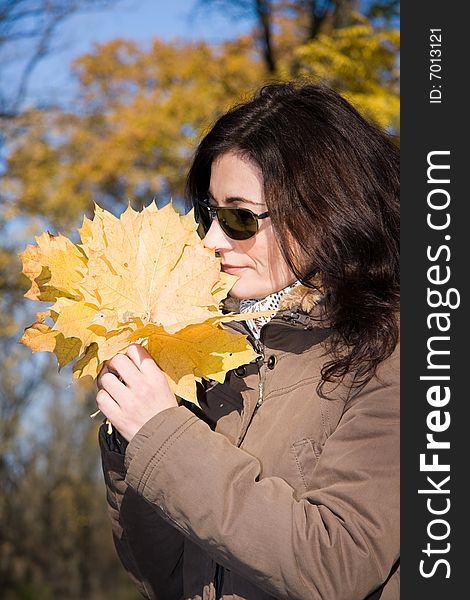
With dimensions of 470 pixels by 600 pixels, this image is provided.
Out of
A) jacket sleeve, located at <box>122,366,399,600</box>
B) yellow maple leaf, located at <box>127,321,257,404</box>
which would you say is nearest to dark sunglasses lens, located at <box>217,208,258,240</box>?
yellow maple leaf, located at <box>127,321,257,404</box>

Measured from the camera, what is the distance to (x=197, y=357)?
6.07 ft

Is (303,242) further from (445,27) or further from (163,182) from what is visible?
(163,182)

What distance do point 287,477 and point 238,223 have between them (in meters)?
0.63

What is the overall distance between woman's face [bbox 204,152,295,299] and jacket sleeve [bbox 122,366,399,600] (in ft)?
1.38

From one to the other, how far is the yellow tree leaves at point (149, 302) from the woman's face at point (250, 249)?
14 centimetres

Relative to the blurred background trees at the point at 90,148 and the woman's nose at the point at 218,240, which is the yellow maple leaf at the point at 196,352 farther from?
the blurred background trees at the point at 90,148

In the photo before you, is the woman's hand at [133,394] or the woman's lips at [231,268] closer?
the woman's hand at [133,394]

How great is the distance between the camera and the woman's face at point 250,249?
2.03 meters

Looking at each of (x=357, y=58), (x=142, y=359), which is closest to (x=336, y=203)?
(x=142, y=359)

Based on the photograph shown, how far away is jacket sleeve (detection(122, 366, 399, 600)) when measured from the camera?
1596 millimetres

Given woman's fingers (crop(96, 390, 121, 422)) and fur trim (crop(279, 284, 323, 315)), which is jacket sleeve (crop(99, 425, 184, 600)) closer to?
woman's fingers (crop(96, 390, 121, 422))

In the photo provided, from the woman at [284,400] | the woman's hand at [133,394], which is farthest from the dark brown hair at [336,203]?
the woman's hand at [133,394]

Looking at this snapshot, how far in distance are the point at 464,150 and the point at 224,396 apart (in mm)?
823

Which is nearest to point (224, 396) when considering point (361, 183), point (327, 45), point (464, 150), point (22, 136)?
point (361, 183)
